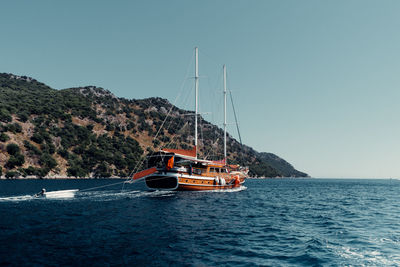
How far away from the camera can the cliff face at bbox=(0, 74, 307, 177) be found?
9344cm

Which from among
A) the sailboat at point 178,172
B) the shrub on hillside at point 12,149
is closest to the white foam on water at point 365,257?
the sailboat at point 178,172

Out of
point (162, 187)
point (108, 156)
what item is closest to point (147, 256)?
point (162, 187)

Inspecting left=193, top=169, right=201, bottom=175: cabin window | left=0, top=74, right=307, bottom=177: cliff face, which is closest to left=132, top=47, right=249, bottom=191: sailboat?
left=193, top=169, right=201, bottom=175: cabin window

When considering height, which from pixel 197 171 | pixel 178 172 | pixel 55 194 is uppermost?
pixel 197 171

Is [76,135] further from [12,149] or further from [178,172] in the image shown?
[178,172]

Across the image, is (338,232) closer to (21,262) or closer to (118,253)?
(118,253)

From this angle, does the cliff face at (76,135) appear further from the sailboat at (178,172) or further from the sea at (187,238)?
the sea at (187,238)

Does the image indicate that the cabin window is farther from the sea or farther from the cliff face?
the sea

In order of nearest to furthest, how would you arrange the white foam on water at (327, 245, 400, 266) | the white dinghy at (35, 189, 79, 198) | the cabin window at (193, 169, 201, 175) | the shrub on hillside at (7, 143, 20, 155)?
the white foam on water at (327, 245, 400, 266)
the white dinghy at (35, 189, 79, 198)
the cabin window at (193, 169, 201, 175)
the shrub on hillside at (7, 143, 20, 155)

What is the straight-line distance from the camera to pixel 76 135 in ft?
411

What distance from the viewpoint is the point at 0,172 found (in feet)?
259

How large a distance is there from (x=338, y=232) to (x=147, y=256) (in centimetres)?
1532

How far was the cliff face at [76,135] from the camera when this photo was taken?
93438 millimetres

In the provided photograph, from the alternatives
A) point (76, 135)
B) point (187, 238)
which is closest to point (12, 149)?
point (76, 135)
